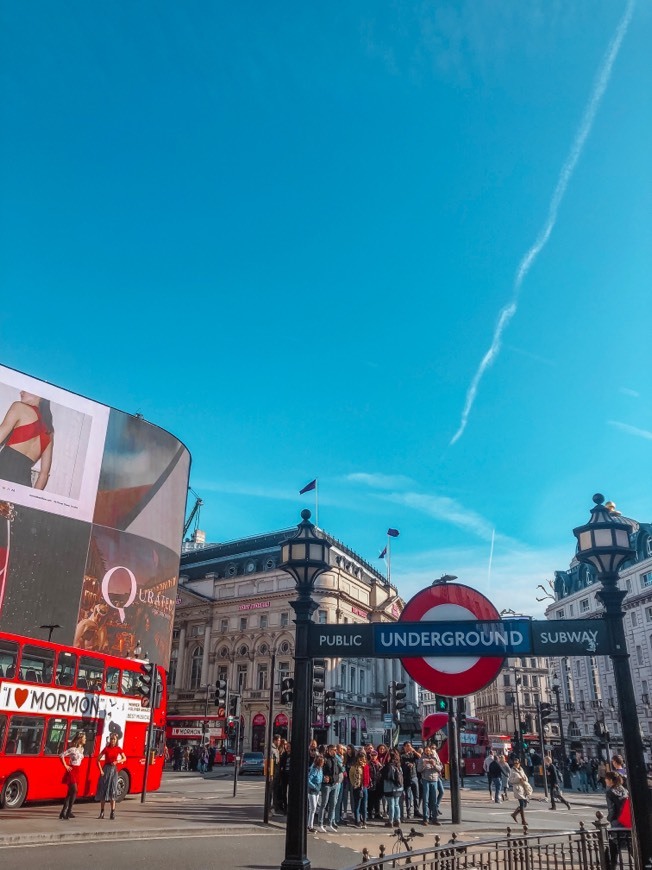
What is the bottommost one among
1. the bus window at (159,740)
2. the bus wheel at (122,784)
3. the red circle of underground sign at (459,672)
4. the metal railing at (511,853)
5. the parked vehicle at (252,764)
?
the parked vehicle at (252,764)

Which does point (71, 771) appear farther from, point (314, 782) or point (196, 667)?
point (196, 667)

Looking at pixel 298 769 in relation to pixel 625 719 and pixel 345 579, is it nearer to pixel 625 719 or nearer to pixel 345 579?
pixel 625 719

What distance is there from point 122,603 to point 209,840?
29.5 metres

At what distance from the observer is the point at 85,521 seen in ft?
126

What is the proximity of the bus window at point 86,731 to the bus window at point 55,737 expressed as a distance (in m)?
0.22

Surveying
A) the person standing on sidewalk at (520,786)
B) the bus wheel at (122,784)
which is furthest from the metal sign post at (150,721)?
the person standing on sidewalk at (520,786)

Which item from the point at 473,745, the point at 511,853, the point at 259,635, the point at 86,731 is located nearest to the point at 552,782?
the point at 86,731

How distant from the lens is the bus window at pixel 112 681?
744 inches

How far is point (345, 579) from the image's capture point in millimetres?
72438

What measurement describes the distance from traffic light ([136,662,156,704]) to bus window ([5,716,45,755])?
3.75 metres

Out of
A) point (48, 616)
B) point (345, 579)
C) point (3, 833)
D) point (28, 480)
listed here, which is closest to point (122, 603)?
point (48, 616)

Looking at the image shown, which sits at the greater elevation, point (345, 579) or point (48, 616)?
point (345, 579)

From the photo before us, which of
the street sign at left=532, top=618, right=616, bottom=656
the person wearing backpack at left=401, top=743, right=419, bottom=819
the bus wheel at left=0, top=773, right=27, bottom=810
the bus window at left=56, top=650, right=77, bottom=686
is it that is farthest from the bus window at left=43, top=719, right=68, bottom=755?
the street sign at left=532, top=618, right=616, bottom=656

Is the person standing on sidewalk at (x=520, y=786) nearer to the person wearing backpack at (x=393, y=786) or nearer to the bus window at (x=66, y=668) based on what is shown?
the person wearing backpack at (x=393, y=786)
